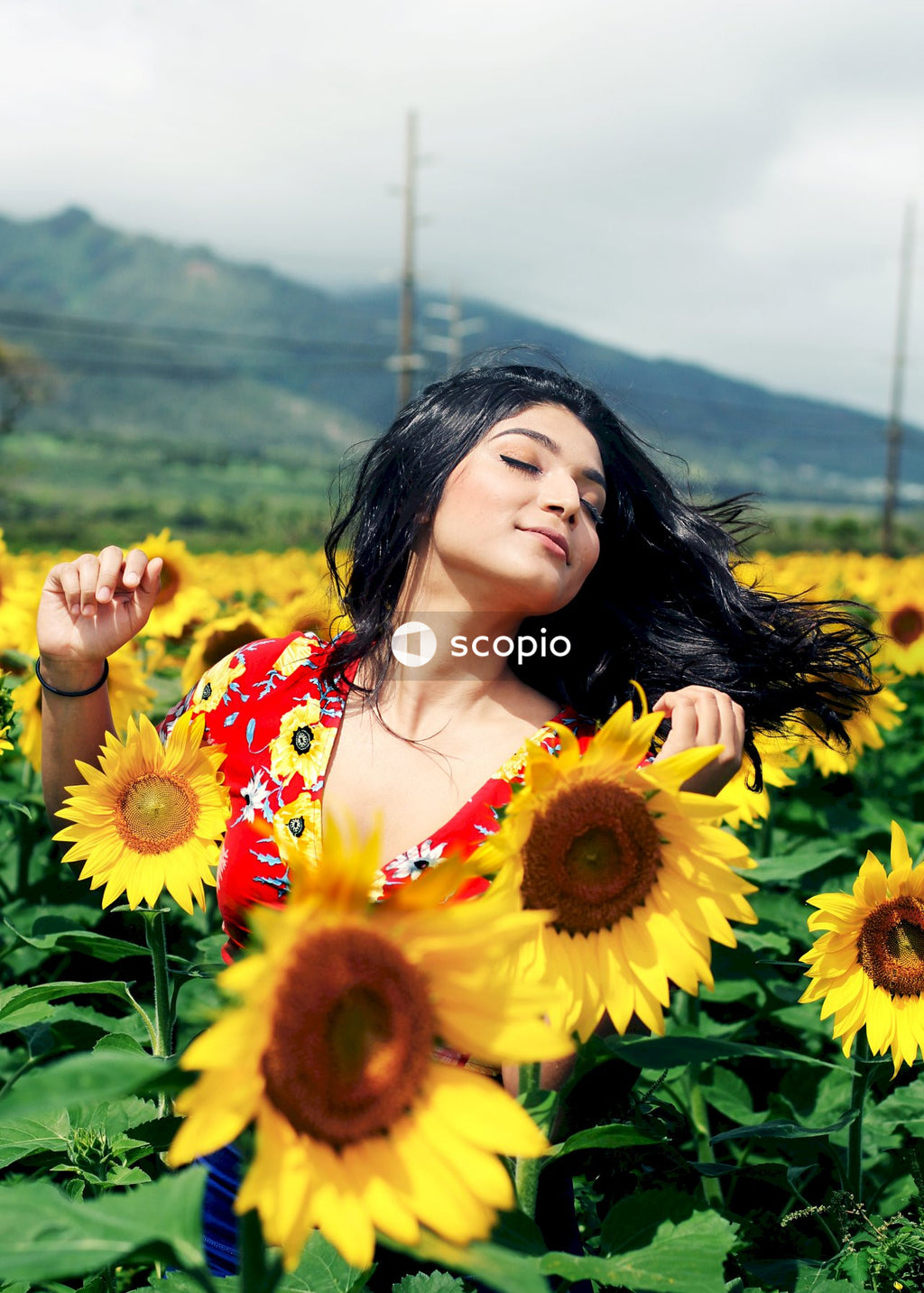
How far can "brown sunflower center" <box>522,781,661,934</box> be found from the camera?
1085 millimetres

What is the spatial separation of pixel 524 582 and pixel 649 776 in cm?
71

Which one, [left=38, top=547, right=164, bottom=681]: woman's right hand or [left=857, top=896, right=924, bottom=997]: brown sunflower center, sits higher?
[left=38, top=547, right=164, bottom=681]: woman's right hand

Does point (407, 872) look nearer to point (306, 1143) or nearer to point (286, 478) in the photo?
point (306, 1143)

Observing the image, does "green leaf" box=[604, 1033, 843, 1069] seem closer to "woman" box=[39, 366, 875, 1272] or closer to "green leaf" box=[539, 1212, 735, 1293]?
"green leaf" box=[539, 1212, 735, 1293]

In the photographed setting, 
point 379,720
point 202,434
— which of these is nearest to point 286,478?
point 202,434

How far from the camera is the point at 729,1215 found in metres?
1.93

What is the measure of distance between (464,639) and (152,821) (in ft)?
2.01

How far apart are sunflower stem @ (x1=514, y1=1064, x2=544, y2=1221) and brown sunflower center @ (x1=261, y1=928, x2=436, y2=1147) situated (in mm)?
417

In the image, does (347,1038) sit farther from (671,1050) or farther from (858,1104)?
A: (858,1104)

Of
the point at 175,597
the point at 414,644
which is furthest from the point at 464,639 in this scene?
the point at 175,597

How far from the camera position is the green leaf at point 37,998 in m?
1.39

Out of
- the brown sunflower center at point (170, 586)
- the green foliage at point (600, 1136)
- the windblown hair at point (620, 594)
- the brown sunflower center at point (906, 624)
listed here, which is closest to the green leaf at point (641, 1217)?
the green foliage at point (600, 1136)

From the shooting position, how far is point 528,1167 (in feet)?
3.97

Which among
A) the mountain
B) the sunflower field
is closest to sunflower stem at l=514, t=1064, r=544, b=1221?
the sunflower field
